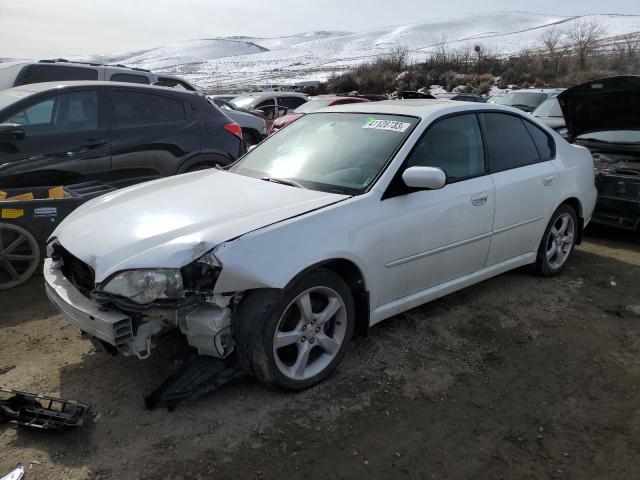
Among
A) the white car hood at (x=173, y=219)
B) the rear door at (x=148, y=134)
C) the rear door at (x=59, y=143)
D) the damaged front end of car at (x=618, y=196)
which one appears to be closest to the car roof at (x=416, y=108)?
the white car hood at (x=173, y=219)

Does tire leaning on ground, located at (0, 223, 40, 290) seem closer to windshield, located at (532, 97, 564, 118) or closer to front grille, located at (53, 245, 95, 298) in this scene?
front grille, located at (53, 245, 95, 298)

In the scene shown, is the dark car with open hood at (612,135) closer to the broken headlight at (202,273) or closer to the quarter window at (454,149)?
the quarter window at (454,149)

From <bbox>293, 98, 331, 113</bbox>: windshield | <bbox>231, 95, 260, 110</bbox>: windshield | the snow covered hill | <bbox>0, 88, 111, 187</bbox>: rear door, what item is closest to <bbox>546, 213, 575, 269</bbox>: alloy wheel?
<bbox>0, 88, 111, 187</bbox>: rear door

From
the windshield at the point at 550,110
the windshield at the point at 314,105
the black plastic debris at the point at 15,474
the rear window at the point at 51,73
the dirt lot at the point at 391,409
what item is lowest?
the dirt lot at the point at 391,409

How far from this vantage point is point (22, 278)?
14.8 ft

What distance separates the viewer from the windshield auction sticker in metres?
3.63

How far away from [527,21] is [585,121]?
424ft

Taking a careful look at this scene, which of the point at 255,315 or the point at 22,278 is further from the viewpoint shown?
the point at 22,278

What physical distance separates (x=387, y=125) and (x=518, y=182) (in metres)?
1.25

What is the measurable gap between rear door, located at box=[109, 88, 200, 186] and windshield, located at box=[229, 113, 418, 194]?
215 centimetres

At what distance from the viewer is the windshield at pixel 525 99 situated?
14273 millimetres

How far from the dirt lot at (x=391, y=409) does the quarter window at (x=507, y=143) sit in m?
1.20

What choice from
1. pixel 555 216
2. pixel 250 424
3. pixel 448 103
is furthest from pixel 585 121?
pixel 250 424

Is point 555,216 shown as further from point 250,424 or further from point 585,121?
point 250,424
